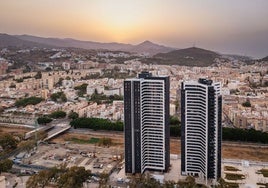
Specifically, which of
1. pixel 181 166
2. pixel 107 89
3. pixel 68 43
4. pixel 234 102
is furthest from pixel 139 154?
pixel 68 43

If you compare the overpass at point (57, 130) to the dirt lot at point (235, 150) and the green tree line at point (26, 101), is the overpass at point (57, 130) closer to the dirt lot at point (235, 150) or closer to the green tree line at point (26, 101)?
the dirt lot at point (235, 150)

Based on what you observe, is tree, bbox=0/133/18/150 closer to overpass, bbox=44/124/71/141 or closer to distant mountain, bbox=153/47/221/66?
overpass, bbox=44/124/71/141

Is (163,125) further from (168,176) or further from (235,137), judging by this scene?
(235,137)

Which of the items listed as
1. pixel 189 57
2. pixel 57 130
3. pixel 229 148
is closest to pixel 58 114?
pixel 57 130

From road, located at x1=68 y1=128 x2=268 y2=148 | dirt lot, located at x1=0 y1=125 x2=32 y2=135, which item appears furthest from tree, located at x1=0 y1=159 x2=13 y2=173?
dirt lot, located at x1=0 y1=125 x2=32 y2=135

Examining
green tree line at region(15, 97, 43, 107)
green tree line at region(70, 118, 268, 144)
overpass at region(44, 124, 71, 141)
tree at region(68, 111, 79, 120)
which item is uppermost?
green tree line at region(15, 97, 43, 107)

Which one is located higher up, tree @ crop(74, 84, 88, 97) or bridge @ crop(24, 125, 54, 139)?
tree @ crop(74, 84, 88, 97)
